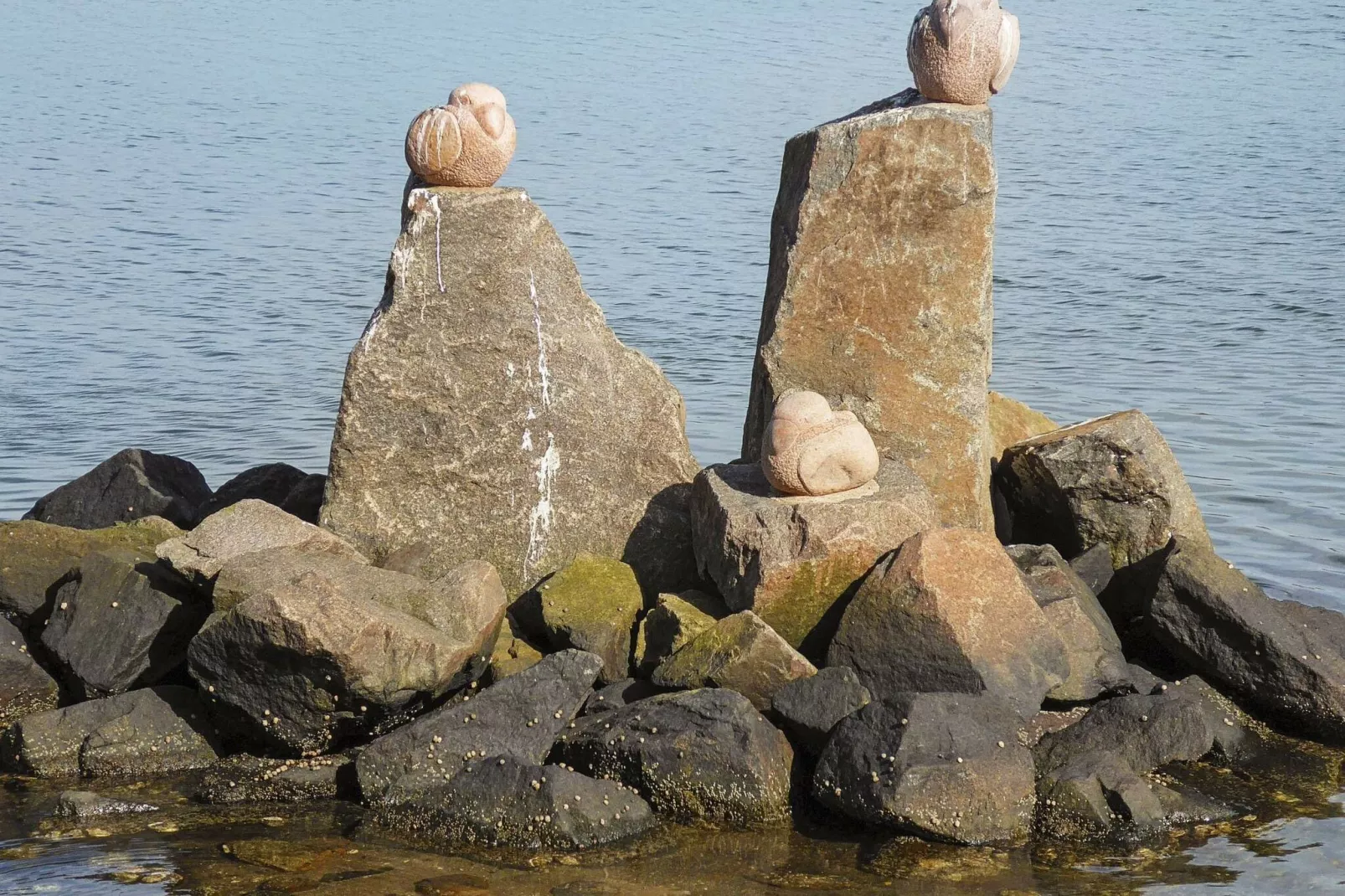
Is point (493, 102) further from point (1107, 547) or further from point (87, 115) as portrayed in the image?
point (87, 115)

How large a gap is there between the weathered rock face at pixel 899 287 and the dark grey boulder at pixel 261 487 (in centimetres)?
268

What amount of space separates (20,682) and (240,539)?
118 cm

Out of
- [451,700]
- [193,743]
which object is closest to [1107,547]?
[451,700]

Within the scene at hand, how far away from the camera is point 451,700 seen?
22.7ft

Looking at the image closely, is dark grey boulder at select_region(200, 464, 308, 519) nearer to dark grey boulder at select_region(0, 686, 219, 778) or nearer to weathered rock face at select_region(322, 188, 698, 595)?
weathered rock face at select_region(322, 188, 698, 595)

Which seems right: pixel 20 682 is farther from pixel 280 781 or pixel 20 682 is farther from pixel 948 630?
pixel 948 630

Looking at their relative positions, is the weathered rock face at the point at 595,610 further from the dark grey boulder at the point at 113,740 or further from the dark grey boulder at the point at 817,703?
the dark grey boulder at the point at 113,740

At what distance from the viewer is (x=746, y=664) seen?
6.64 m

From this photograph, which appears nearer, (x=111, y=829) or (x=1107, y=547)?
(x=111, y=829)

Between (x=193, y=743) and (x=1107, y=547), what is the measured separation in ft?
14.4

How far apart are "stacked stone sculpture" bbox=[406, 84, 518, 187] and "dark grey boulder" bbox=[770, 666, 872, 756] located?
2875 mm

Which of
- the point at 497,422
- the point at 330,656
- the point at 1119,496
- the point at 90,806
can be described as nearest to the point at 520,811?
the point at 330,656

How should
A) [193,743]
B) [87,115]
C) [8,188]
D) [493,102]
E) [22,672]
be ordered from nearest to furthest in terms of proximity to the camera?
[193,743]
[22,672]
[493,102]
[8,188]
[87,115]

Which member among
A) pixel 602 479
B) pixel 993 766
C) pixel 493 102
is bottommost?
pixel 993 766
